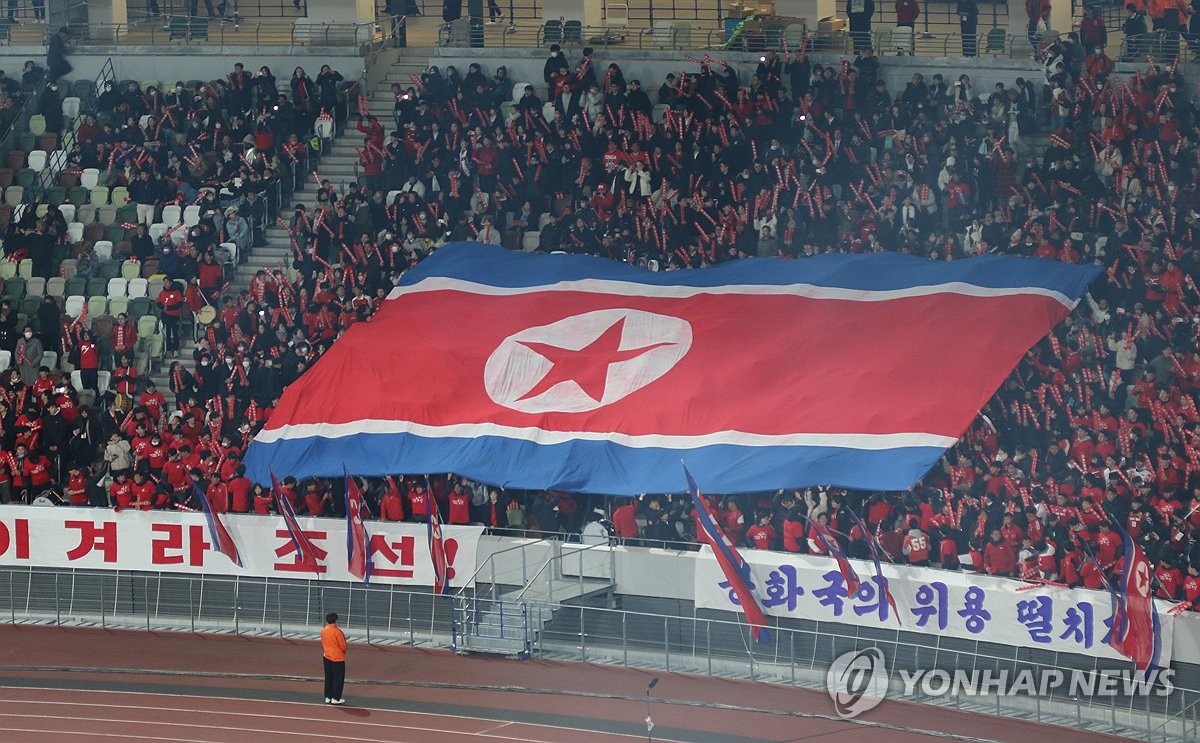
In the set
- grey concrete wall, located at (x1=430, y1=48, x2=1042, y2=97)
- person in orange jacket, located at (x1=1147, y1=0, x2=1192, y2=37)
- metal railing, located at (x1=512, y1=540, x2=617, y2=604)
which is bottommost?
metal railing, located at (x1=512, y1=540, x2=617, y2=604)

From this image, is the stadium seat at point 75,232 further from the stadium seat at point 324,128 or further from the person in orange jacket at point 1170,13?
the person in orange jacket at point 1170,13

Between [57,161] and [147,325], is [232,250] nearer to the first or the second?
[147,325]

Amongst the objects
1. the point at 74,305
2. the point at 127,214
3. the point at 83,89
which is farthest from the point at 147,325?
the point at 83,89

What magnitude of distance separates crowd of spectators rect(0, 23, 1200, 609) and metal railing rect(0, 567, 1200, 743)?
115cm

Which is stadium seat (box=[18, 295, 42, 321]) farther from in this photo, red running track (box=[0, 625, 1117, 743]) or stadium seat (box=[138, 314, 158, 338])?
red running track (box=[0, 625, 1117, 743])

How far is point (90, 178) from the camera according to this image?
123 feet

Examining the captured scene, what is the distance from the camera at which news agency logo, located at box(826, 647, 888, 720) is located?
79.2 feet

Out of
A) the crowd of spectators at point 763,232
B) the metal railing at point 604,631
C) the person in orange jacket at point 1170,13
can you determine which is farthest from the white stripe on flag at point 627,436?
the person in orange jacket at point 1170,13

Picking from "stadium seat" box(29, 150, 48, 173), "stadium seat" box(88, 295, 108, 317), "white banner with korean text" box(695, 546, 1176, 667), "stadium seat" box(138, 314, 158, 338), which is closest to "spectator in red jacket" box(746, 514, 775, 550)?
"white banner with korean text" box(695, 546, 1176, 667)

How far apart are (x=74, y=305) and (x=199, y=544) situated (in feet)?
28.5

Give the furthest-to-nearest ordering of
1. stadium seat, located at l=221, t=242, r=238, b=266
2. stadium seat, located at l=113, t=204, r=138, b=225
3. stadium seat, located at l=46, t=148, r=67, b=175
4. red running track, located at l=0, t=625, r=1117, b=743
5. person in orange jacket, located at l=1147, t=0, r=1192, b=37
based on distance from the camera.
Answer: stadium seat, located at l=46, t=148, r=67, b=175 < stadium seat, located at l=113, t=204, r=138, b=225 < person in orange jacket, located at l=1147, t=0, r=1192, b=37 < stadium seat, located at l=221, t=242, r=238, b=266 < red running track, located at l=0, t=625, r=1117, b=743

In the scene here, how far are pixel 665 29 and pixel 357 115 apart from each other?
6135mm

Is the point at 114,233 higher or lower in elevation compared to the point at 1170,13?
lower

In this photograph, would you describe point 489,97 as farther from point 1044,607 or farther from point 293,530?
point 1044,607
